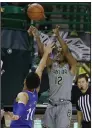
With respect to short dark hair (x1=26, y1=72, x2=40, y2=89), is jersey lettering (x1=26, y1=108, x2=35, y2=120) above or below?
below

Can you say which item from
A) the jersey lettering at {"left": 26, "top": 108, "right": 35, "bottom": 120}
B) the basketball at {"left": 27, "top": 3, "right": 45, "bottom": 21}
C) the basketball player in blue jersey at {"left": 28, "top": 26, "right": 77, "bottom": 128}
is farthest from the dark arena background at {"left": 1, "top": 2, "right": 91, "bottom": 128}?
the jersey lettering at {"left": 26, "top": 108, "right": 35, "bottom": 120}

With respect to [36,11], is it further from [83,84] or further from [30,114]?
[30,114]

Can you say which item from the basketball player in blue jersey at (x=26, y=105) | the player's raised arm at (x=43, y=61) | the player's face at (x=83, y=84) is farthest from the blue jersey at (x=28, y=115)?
the player's face at (x=83, y=84)

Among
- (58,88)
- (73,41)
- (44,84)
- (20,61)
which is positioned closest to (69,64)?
(58,88)

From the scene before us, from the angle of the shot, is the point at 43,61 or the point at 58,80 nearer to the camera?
the point at 43,61

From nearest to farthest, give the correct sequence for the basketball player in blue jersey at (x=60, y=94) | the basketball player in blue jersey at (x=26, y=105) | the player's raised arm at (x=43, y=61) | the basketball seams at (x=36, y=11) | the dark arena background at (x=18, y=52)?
the basketball player in blue jersey at (x=26, y=105), the player's raised arm at (x=43, y=61), the basketball player in blue jersey at (x=60, y=94), the basketball seams at (x=36, y=11), the dark arena background at (x=18, y=52)

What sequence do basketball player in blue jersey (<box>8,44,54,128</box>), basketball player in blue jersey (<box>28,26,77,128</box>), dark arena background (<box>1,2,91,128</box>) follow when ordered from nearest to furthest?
basketball player in blue jersey (<box>8,44,54,128</box>) < basketball player in blue jersey (<box>28,26,77,128</box>) < dark arena background (<box>1,2,91,128</box>)

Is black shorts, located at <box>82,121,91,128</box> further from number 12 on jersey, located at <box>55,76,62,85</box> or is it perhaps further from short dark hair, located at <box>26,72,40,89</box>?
short dark hair, located at <box>26,72,40,89</box>

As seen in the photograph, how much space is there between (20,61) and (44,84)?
0.93m

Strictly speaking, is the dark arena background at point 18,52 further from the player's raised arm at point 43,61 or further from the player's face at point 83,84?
the player's raised arm at point 43,61

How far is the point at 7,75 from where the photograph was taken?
31.0 ft

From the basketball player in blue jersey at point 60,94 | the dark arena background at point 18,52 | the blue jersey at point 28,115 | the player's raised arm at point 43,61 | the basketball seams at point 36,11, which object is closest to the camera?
the blue jersey at point 28,115

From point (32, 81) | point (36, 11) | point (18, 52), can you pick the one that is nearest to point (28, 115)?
point (32, 81)

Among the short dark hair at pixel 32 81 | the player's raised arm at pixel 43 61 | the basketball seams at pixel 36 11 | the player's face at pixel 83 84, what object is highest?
the basketball seams at pixel 36 11
